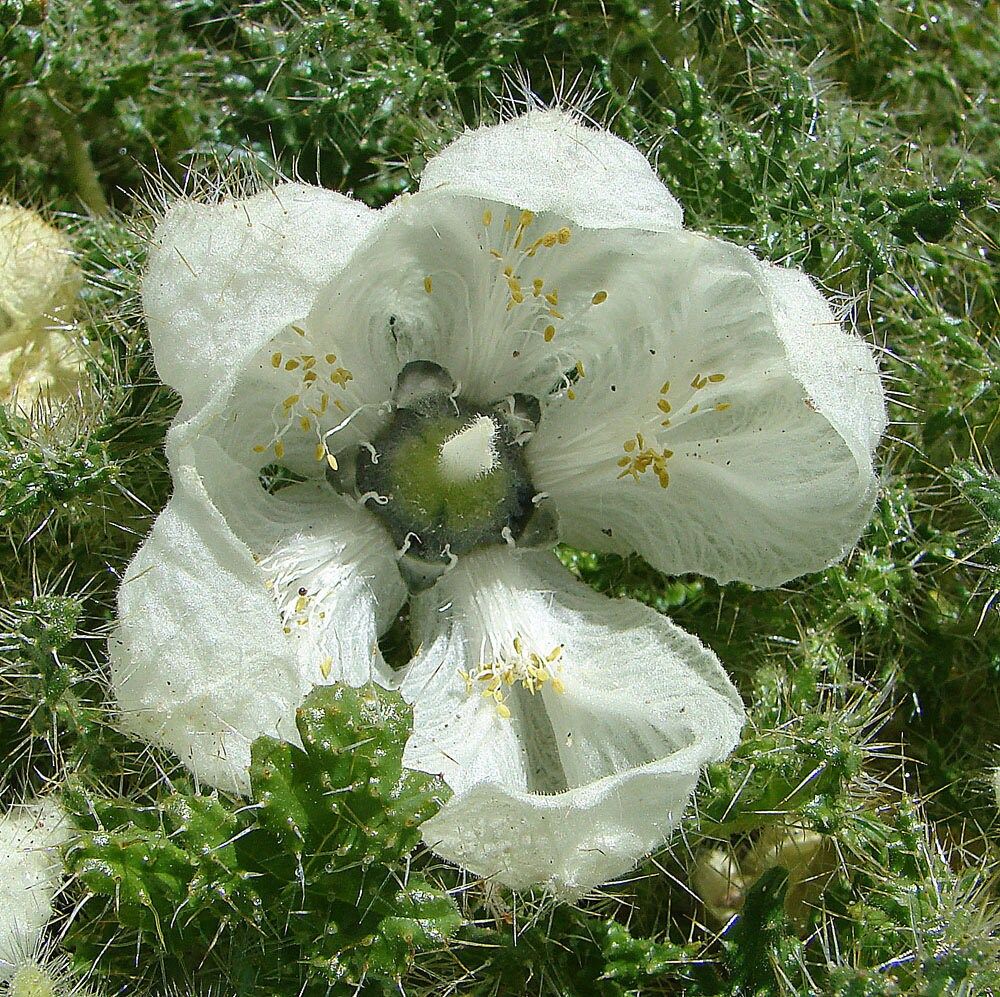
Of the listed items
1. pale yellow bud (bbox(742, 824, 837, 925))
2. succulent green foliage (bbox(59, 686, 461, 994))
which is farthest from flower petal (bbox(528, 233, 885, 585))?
succulent green foliage (bbox(59, 686, 461, 994))

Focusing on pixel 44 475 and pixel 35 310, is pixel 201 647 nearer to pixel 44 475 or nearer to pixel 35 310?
pixel 44 475

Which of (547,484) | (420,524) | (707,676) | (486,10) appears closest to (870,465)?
(707,676)

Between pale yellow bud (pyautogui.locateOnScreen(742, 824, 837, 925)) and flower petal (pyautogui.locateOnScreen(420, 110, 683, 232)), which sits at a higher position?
flower petal (pyautogui.locateOnScreen(420, 110, 683, 232))

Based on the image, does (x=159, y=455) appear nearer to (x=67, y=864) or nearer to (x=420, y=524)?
(x=420, y=524)

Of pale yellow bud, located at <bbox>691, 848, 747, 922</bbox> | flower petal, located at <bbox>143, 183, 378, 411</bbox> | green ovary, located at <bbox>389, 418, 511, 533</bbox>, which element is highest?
flower petal, located at <bbox>143, 183, 378, 411</bbox>

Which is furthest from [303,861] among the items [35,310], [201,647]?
[35,310]

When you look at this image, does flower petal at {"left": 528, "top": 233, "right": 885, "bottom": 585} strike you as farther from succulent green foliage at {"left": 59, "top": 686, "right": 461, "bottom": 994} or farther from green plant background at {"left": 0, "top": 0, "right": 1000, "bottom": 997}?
succulent green foliage at {"left": 59, "top": 686, "right": 461, "bottom": 994}
